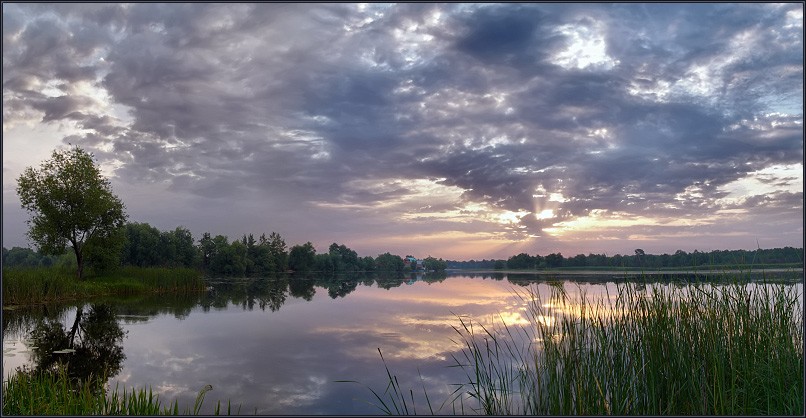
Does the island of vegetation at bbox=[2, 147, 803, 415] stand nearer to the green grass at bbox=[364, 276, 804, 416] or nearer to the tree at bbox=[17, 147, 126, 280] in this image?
the green grass at bbox=[364, 276, 804, 416]

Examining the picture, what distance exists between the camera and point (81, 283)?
25422mm

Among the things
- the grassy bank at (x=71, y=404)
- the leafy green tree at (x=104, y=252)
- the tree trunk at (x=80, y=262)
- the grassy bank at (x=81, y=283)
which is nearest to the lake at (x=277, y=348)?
the grassy bank at (x=81, y=283)

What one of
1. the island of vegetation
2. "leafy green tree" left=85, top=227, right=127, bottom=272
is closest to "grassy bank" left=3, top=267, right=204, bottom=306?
"leafy green tree" left=85, top=227, right=127, bottom=272

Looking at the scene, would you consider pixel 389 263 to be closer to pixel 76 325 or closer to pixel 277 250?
pixel 277 250

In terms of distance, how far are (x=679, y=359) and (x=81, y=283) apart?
1176 inches

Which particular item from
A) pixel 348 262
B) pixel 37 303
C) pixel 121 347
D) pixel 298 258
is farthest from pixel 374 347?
pixel 348 262

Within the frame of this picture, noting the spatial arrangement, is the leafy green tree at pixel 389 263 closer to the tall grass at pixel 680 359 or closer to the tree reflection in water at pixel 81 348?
the tree reflection in water at pixel 81 348

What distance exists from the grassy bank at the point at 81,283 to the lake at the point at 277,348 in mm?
1506

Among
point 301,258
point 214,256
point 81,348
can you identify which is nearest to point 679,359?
point 81,348

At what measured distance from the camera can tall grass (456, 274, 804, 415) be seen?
5.02m

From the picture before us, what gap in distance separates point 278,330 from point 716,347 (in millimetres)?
14212

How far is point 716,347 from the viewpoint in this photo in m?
5.23

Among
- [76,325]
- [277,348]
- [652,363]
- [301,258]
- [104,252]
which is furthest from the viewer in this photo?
[301,258]

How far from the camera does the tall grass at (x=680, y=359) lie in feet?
16.5
